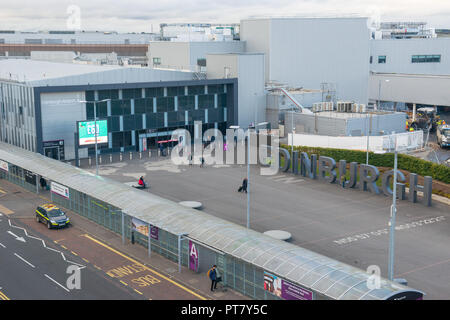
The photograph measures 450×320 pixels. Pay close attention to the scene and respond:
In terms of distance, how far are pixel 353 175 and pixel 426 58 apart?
56.3 m

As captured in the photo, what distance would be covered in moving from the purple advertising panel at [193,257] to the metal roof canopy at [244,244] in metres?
0.48

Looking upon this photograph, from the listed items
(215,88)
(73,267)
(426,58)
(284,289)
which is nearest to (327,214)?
(284,289)

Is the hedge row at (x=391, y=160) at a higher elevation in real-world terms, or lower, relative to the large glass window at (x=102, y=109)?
lower

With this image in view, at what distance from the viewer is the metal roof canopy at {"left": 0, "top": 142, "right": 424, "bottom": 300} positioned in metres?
23.3

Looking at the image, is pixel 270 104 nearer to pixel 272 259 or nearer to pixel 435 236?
pixel 435 236

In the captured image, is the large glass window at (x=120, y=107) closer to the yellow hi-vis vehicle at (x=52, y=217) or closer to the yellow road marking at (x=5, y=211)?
the yellow road marking at (x=5, y=211)

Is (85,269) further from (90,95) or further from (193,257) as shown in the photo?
(90,95)

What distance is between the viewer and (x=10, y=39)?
15775cm

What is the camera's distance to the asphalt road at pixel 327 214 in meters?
33.4

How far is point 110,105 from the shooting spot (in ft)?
223

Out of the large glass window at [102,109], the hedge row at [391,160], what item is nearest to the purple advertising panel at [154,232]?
the hedge row at [391,160]

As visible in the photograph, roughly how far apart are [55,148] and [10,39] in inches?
4303

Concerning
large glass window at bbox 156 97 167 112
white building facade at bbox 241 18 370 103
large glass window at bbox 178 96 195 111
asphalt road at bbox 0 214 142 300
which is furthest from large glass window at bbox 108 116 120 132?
asphalt road at bbox 0 214 142 300

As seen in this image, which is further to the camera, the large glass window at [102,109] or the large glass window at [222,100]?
the large glass window at [222,100]
